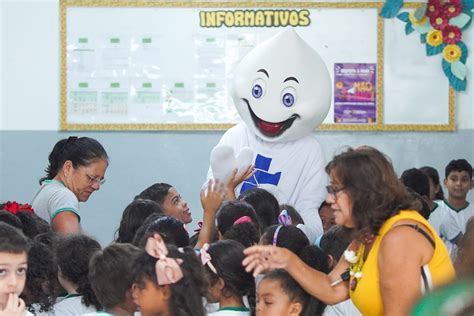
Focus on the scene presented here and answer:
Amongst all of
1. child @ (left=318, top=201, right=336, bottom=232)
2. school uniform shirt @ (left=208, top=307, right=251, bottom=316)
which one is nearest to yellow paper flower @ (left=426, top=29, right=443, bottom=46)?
child @ (left=318, top=201, right=336, bottom=232)

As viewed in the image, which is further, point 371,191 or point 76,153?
point 76,153

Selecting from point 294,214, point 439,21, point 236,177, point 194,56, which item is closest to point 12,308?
point 294,214

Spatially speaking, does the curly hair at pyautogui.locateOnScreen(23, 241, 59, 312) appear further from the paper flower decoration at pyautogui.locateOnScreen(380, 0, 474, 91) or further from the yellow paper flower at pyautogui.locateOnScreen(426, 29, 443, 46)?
the yellow paper flower at pyautogui.locateOnScreen(426, 29, 443, 46)

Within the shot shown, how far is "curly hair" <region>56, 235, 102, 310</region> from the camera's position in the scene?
280 centimetres

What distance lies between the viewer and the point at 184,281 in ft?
7.06

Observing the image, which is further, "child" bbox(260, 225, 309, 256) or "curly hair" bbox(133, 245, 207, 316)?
"child" bbox(260, 225, 309, 256)

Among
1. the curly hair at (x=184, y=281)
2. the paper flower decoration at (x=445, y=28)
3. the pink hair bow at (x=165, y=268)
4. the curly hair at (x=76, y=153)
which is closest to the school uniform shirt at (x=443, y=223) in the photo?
the paper flower decoration at (x=445, y=28)

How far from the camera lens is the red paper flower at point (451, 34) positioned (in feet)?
19.0

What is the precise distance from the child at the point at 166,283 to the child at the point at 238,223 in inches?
35.1

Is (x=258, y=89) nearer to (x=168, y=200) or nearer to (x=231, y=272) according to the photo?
(x=168, y=200)

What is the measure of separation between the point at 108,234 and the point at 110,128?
711 millimetres

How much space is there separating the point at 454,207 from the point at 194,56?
6.45 feet

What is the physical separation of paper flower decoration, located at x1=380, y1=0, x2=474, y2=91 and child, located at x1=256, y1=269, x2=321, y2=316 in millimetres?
3579

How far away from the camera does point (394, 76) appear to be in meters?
5.79
